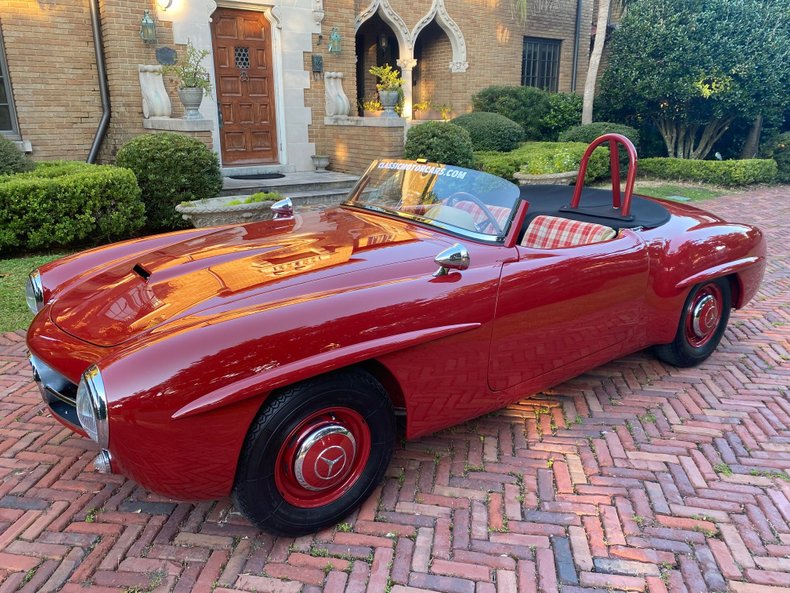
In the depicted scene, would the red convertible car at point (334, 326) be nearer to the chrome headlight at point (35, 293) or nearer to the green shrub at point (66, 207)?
the chrome headlight at point (35, 293)

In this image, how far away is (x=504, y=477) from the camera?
113 inches

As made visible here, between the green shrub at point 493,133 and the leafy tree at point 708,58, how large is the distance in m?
3.34

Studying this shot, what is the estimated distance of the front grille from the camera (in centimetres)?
241

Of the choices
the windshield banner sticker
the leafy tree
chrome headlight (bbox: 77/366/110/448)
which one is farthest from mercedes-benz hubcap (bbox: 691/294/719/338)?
the leafy tree

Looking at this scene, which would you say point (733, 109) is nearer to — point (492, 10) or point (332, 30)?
point (492, 10)

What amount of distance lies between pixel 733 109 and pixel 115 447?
14.8 m

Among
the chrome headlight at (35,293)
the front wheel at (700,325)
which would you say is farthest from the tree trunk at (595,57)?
the chrome headlight at (35,293)

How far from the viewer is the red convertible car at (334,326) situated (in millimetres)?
2049

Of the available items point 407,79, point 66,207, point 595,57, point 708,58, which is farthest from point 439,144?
point 708,58

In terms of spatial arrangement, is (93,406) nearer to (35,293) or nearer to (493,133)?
(35,293)

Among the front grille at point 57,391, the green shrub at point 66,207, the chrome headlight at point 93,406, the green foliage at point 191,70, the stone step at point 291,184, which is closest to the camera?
the chrome headlight at point 93,406

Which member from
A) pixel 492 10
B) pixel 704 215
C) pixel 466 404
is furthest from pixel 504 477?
pixel 492 10

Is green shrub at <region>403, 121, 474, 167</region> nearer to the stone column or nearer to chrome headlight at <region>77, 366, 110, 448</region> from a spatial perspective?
the stone column

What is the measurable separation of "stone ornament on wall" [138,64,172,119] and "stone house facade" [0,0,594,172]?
0.02m
